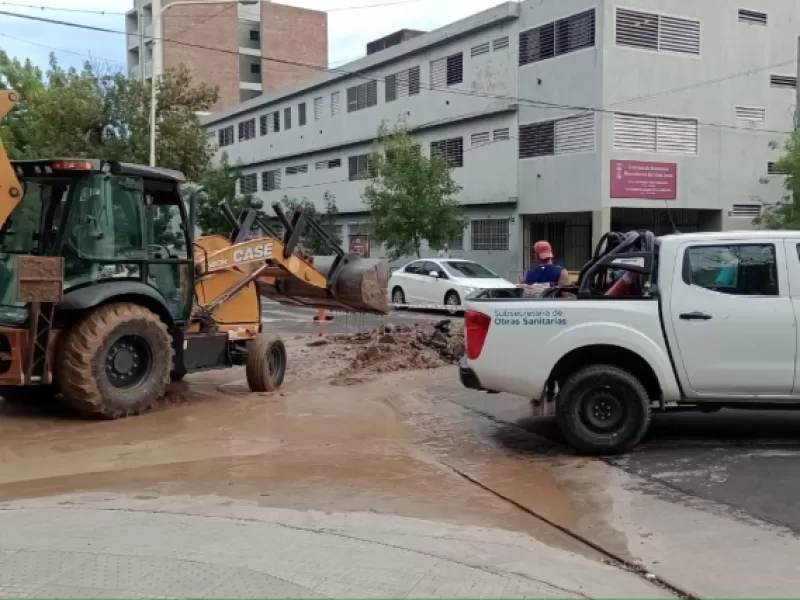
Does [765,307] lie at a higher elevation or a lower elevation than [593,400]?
higher

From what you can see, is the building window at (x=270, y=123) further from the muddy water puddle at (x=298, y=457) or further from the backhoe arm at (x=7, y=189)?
the backhoe arm at (x=7, y=189)

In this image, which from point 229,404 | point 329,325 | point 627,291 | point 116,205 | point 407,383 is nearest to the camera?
point 627,291

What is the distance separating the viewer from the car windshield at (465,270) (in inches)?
992

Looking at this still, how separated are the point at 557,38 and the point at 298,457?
26.9 meters

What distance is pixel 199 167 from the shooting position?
29.8 m

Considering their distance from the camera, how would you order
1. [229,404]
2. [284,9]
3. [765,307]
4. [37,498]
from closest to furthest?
[37,498], [765,307], [229,404], [284,9]

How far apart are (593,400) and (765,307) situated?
1616 mm

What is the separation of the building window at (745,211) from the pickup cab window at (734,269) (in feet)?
89.0

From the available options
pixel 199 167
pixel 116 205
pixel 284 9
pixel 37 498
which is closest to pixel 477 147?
pixel 199 167

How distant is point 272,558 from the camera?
4863mm

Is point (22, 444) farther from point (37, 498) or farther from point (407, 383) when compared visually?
point (407, 383)

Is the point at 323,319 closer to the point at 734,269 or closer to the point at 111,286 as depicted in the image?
the point at 111,286

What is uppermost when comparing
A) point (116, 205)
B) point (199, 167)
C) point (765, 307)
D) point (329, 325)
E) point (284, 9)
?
point (284, 9)

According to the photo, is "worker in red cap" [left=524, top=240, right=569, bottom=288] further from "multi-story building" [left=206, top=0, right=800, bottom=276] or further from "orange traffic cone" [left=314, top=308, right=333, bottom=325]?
"multi-story building" [left=206, top=0, right=800, bottom=276]
